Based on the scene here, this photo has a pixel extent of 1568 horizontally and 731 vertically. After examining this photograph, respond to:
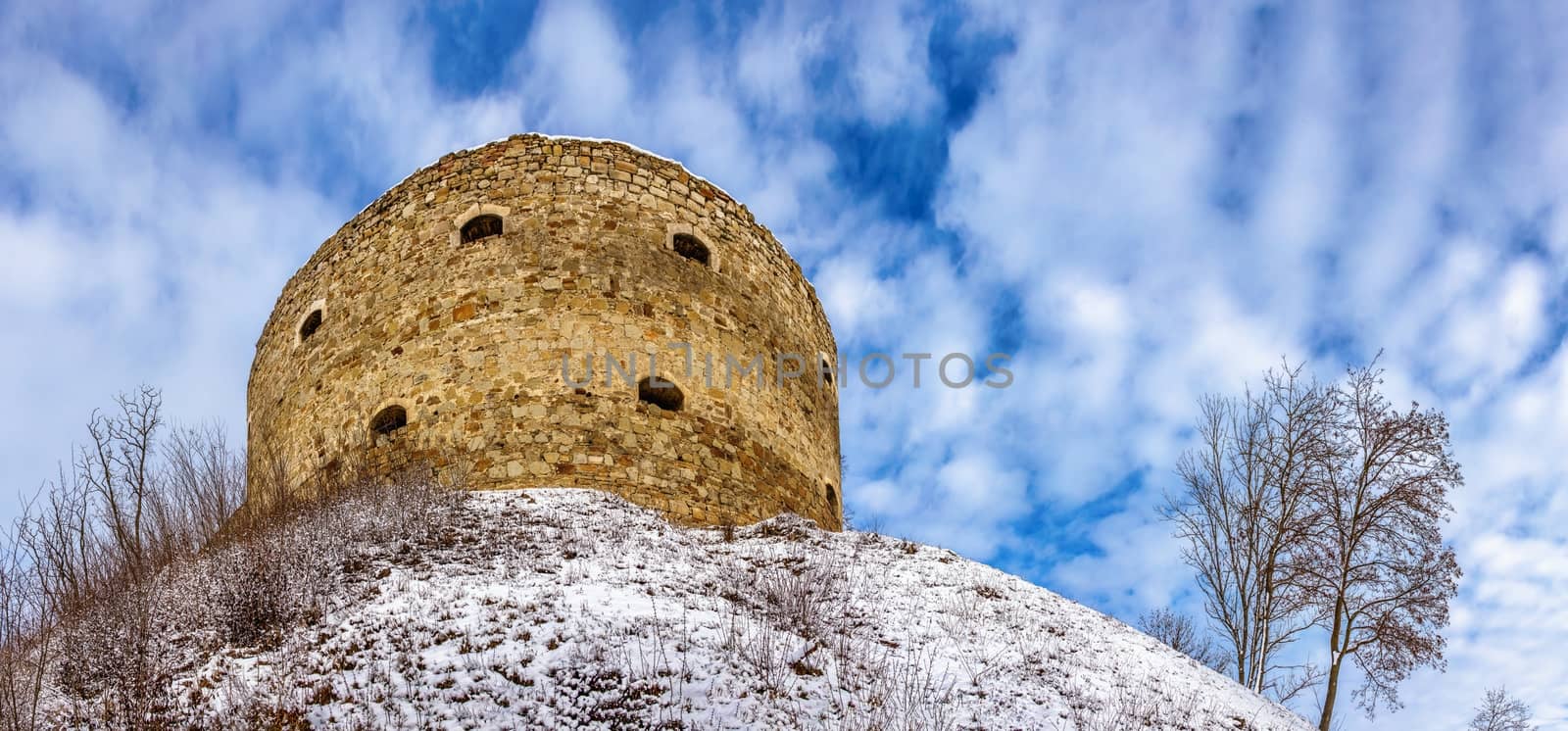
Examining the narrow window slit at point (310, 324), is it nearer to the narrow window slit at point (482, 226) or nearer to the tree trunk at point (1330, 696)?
the narrow window slit at point (482, 226)

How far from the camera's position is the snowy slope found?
524 centimetres

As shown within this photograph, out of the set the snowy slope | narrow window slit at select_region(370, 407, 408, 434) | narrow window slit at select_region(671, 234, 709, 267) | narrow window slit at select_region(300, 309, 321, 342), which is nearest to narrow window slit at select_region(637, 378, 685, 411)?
narrow window slit at select_region(671, 234, 709, 267)

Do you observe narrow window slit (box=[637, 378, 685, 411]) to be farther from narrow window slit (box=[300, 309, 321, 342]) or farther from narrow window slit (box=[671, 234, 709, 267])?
narrow window slit (box=[300, 309, 321, 342])

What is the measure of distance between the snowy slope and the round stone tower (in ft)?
4.55

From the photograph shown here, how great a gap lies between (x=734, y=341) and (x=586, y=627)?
225 inches

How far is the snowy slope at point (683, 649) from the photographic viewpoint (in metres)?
5.24

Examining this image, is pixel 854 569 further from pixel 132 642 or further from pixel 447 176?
pixel 447 176

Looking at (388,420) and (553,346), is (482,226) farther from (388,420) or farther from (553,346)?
(388,420)

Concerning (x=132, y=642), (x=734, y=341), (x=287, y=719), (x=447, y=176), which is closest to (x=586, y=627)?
(x=287, y=719)

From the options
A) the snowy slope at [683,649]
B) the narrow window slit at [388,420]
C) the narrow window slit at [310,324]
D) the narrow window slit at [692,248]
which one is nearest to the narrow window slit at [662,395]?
the narrow window slit at [692,248]

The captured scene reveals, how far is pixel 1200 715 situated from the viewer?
6.57m

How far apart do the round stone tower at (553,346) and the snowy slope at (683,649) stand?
1.39 m

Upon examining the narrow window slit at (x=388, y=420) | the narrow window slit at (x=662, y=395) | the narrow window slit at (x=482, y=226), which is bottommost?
the narrow window slit at (x=388, y=420)

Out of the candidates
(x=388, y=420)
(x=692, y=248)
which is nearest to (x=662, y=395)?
(x=692, y=248)
